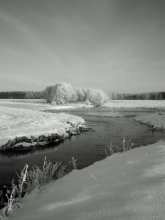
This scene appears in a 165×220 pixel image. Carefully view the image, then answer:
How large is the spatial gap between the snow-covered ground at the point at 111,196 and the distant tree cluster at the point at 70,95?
68.9 metres

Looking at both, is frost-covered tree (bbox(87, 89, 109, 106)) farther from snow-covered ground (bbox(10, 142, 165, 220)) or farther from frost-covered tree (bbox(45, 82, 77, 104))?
snow-covered ground (bbox(10, 142, 165, 220))

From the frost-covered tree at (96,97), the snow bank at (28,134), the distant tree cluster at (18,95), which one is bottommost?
the snow bank at (28,134)

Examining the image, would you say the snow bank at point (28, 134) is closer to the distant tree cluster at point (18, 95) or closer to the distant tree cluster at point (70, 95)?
the distant tree cluster at point (70, 95)

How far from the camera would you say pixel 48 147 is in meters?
13.8

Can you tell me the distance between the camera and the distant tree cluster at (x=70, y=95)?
7462cm

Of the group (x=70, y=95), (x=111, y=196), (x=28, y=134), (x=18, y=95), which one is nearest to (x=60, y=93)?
(x=70, y=95)

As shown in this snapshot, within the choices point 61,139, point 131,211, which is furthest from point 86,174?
point 61,139

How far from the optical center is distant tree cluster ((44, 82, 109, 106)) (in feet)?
245

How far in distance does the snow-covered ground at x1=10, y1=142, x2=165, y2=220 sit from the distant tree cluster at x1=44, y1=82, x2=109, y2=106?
226 feet

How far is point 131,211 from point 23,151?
11.1 m

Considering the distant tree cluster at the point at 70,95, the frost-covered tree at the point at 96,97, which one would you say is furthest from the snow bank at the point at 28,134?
the frost-covered tree at the point at 96,97

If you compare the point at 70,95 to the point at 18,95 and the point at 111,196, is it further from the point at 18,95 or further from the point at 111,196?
the point at 111,196

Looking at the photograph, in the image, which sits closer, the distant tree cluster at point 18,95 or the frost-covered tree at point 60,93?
the frost-covered tree at point 60,93

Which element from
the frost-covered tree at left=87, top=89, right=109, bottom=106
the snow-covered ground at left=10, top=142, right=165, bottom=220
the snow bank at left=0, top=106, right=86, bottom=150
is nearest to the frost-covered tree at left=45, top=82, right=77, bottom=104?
the frost-covered tree at left=87, top=89, right=109, bottom=106
